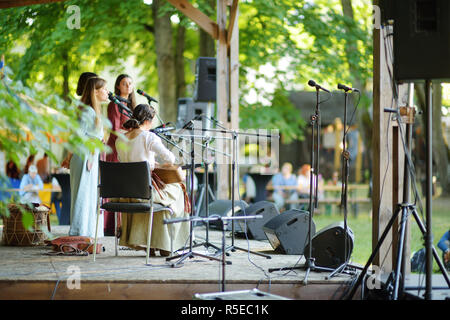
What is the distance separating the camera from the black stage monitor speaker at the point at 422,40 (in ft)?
12.7

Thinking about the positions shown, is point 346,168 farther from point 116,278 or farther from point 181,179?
point 116,278

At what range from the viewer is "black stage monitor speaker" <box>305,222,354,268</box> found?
5.03 m

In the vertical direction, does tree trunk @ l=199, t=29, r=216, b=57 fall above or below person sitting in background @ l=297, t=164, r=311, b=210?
above

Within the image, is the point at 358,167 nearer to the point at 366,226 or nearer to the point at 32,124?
the point at 366,226

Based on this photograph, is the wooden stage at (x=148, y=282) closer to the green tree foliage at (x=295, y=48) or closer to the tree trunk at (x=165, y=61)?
the tree trunk at (x=165, y=61)

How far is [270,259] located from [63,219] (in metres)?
5.36

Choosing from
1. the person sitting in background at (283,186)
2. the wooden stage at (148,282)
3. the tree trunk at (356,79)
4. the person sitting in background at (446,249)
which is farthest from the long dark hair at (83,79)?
the tree trunk at (356,79)

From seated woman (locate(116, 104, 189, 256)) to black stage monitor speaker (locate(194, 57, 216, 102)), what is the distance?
12.5 ft

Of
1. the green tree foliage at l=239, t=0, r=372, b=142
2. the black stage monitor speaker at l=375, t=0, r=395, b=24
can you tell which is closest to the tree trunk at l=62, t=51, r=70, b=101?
the green tree foliage at l=239, t=0, r=372, b=142

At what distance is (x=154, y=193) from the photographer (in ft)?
17.6

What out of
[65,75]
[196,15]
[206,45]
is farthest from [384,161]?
[65,75]

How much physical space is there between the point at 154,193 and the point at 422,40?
2.52 m

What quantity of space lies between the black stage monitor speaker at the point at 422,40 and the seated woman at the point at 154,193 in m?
2.20

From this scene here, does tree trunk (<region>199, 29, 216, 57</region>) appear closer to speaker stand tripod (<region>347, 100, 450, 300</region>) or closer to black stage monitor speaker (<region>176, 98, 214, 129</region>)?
black stage monitor speaker (<region>176, 98, 214, 129</region>)
